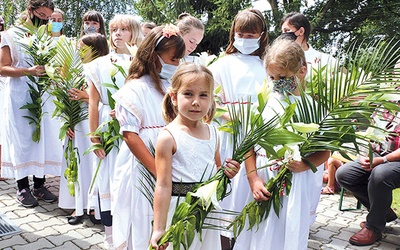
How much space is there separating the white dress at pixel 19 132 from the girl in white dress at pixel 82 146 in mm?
454

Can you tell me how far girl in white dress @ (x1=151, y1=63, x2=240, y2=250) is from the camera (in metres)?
2.00

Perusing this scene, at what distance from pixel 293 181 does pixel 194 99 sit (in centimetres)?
84

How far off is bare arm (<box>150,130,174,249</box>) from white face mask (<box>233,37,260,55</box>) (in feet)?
4.61

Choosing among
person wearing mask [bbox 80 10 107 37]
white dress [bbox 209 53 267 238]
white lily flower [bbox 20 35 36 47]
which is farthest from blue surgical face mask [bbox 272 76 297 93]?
white lily flower [bbox 20 35 36 47]

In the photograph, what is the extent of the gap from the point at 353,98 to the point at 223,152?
1.38m

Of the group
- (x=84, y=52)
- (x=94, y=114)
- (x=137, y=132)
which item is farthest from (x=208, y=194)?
(x=84, y=52)

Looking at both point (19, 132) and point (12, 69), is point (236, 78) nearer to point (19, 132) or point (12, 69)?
point (12, 69)

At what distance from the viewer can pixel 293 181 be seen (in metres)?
2.45

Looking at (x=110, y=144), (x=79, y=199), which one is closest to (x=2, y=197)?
(x=79, y=199)

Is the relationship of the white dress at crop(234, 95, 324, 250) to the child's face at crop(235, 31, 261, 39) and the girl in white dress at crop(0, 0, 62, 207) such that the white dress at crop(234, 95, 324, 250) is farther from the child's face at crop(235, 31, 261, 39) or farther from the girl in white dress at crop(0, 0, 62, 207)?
the girl in white dress at crop(0, 0, 62, 207)

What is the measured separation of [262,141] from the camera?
6.49 feet

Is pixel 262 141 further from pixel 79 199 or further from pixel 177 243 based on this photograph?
pixel 79 199

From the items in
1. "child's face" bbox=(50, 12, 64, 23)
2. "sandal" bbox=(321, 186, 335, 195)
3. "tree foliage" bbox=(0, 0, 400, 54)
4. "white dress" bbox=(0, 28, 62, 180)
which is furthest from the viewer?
"tree foliage" bbox=(0, 0, 400, 54)

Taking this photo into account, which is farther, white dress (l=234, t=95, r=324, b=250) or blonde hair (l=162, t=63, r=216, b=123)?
white dress (l=234, t=95, r=324, b=250)
